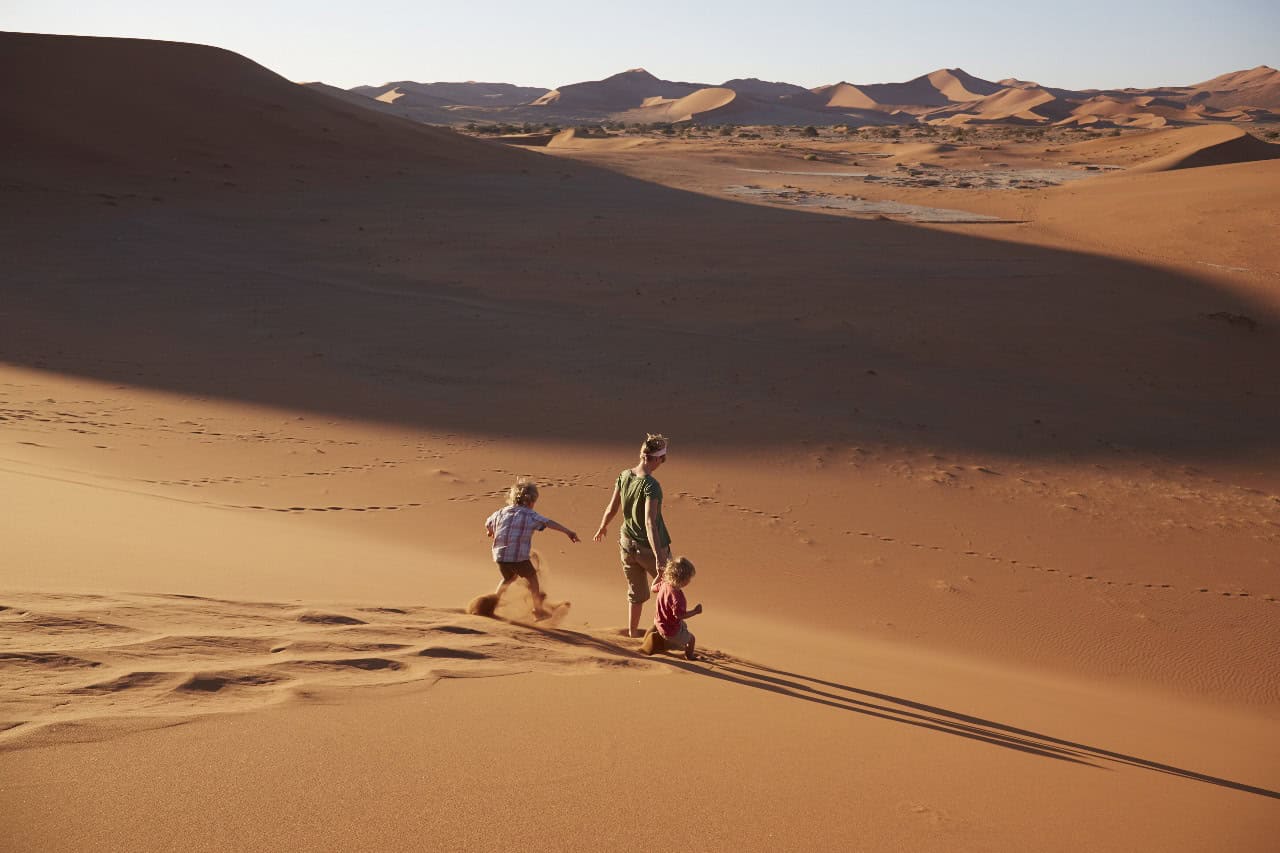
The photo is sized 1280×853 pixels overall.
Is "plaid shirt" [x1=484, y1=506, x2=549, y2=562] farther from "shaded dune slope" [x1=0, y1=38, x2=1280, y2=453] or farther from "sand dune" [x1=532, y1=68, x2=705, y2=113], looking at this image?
"sand dune" [x1=532, y1=68, x2=705, y2=113]

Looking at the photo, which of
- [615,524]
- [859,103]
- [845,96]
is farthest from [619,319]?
[845,96]

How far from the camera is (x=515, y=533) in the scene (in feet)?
19.6

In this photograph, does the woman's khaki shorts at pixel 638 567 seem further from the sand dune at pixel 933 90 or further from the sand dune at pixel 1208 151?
the sand dune at pixel 933 90

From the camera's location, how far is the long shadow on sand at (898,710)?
470cm

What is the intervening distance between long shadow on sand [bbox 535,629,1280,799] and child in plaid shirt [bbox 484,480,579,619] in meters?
0.42

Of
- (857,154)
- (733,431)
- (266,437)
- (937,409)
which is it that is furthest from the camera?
(857,154)

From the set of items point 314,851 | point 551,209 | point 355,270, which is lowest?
point 314,851

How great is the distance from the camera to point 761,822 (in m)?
3.37

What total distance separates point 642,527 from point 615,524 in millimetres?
2970

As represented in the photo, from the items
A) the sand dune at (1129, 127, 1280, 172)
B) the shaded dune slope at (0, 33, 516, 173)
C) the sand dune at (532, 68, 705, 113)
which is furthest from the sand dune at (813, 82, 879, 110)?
the shaded dune slope at (0, 33, 516, 173)

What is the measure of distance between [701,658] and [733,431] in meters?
6.16

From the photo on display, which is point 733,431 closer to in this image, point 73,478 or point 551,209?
point 73,478

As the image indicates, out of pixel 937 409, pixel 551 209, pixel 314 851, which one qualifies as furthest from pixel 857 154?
pixel 314 851

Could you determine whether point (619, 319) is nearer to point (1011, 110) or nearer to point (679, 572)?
point (679, 572)
